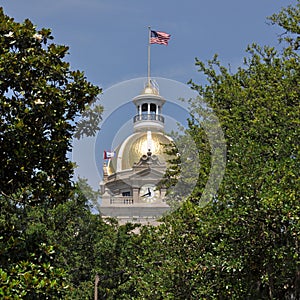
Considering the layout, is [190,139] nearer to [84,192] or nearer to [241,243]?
[241,243]

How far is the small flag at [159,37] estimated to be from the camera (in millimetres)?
41188

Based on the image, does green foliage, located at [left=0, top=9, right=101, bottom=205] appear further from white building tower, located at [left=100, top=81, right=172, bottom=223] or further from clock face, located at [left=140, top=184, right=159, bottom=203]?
clock face, located at [left=140, top=184, right=159, bottom=203]

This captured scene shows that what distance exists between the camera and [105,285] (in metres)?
31.8

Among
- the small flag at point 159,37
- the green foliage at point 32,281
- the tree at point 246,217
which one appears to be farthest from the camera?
the small flag at point 159,37

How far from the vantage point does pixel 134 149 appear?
231 ft

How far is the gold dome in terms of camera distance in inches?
2682

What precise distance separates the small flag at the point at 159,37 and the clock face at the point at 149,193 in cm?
1673

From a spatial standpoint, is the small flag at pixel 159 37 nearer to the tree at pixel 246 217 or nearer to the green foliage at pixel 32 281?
the tree at pixel 246 217

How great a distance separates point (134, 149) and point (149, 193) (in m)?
13.4

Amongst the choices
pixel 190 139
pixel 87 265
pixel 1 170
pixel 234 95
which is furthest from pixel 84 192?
pixel 1 170

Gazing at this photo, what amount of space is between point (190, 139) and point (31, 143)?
13559mm

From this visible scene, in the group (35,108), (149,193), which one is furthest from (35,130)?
(149,193)

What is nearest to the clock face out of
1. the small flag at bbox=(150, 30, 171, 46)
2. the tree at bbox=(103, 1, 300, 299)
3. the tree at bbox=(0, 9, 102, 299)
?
the small flag at bbox=(150, 30, 171, 46)

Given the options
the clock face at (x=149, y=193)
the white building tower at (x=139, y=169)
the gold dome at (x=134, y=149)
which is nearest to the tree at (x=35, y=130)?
the white building tower at (x=139, y=169)
